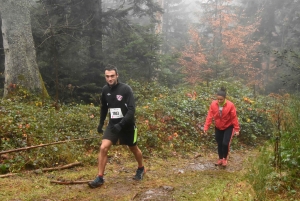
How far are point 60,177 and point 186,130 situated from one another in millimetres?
5445

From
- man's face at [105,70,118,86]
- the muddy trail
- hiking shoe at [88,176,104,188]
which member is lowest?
the muddy trail

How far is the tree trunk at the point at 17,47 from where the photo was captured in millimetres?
10820

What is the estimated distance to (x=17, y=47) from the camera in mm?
10977

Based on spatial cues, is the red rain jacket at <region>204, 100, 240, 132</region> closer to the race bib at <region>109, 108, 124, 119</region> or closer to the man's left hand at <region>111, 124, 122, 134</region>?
the race bib at <region>109, 108, 124, 119</region>

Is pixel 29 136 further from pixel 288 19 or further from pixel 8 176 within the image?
pixel 288 19

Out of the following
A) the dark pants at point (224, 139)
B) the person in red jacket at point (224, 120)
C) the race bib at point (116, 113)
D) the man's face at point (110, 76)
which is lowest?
the dark pants at point (224, 139)

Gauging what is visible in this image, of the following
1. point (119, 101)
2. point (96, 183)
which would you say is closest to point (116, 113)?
point (119, 101)

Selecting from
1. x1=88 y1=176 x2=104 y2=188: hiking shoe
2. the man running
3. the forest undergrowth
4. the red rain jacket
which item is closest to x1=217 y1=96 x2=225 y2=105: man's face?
the red rain jacket

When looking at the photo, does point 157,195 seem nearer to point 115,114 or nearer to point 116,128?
point 116,128

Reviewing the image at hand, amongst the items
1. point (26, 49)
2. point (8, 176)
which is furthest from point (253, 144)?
point (26, 49)

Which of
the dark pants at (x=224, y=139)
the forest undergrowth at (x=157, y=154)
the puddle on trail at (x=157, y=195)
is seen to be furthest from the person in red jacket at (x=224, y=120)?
the puddle on trail at (x=157, y=195)

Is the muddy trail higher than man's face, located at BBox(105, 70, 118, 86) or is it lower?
lower

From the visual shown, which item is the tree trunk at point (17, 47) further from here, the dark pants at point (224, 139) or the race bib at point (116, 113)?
the dark pants at point (224, 139)

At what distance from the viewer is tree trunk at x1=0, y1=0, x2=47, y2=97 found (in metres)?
10.8
